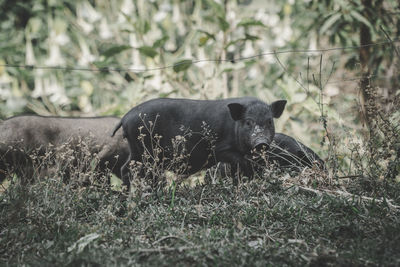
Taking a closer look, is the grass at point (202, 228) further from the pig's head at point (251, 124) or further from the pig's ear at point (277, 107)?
the pig's ear at point (277, 107)

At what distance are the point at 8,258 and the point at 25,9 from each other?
13.4 metres

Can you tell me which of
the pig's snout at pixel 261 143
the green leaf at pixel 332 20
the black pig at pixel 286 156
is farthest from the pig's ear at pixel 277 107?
the green leaf at pixel 332 20

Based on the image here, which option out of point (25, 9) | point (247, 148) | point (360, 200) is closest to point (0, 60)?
point (25, 9)

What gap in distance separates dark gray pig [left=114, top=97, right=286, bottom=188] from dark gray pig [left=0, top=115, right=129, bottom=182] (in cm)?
127

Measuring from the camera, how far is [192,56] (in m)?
11.3

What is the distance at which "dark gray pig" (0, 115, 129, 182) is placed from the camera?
672cm

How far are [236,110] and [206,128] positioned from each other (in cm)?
40

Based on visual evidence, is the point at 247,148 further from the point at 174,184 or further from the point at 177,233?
the point at 177,233

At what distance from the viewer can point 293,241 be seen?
11.5 ft

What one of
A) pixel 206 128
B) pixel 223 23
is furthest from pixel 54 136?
pixel 223 23

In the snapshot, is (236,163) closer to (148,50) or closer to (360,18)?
(360,18)

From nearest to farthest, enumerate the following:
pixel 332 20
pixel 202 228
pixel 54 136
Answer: pixel 202 228, pixel 54 136, pixel 332 20

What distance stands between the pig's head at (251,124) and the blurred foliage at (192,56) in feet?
2.62

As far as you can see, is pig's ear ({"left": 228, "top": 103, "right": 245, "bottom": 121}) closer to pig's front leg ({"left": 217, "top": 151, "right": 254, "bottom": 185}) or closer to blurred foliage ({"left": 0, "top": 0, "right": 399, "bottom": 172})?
pig's front leg ({"left": 217, "top": 151, "right": 254, "bottom": 185})
